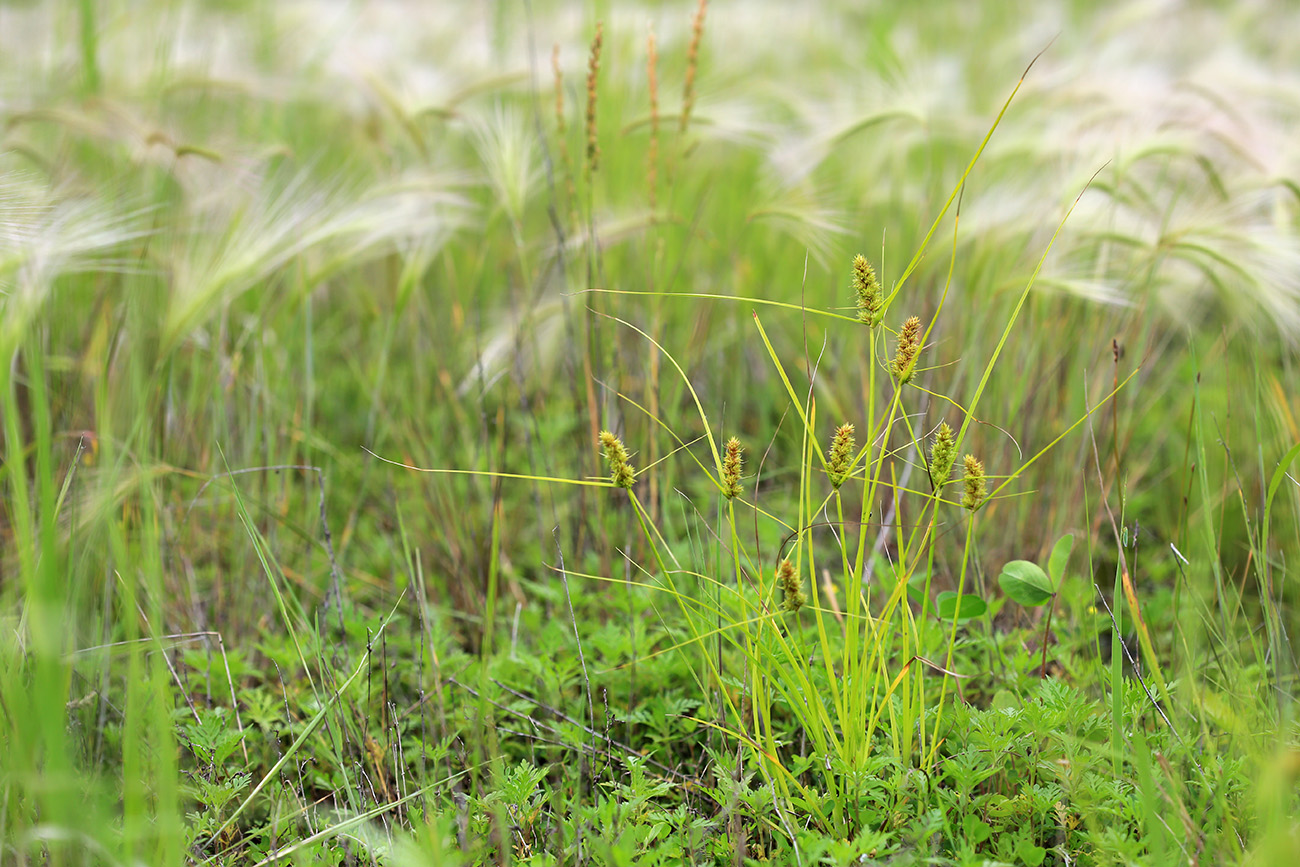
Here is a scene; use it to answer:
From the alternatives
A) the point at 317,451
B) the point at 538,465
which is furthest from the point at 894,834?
the point at 317,451

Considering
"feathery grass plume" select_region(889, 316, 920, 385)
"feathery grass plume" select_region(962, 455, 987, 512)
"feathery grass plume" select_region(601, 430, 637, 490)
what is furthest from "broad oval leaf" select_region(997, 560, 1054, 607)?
"feathery grass plume" select_region(601, 430, 637, 490)

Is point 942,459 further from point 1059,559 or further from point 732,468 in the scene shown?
point 1059,559

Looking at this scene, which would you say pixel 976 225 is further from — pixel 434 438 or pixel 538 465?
pixel 434 438

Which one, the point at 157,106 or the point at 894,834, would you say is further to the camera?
the point at 157,106

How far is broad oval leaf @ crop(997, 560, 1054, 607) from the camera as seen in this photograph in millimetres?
978

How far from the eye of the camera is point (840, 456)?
29.9 inches

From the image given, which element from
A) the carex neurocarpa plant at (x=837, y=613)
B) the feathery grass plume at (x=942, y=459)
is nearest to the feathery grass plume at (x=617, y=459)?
the carex neurocarpa plant at (x=837, y=613)

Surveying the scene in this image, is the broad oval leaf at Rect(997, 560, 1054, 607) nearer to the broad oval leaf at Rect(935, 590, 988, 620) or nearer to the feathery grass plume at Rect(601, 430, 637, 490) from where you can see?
the broad oval leaf at Rect(935, 590, 988, 620)

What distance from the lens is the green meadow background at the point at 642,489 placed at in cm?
86

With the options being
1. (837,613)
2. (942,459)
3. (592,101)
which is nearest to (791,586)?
(837,613)

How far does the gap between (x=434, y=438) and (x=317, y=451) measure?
0.24 m

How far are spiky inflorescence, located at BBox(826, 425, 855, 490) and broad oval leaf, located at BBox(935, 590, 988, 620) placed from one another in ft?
1.09

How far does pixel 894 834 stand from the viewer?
0.88 meters

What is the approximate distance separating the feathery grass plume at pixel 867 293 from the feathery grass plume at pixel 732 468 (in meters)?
0.16
